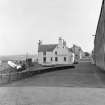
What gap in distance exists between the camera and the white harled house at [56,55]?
51.9 m

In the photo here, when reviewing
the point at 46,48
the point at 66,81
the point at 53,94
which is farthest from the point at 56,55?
the point at 53,94

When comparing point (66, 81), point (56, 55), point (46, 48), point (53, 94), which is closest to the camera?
point (53, 94)

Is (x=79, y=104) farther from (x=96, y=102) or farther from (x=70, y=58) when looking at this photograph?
(x=70, y=58)

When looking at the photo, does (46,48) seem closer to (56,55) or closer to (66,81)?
(56,55)

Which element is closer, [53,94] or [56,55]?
[53,94]

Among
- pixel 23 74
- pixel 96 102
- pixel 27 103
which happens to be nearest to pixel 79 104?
pixel 96 102

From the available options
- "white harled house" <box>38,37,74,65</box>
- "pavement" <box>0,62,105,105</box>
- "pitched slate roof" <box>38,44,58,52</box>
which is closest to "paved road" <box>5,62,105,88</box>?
"pavement" <box>0,62,105,105</box>

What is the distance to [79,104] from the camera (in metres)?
5.90

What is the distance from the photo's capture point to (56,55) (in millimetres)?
52438

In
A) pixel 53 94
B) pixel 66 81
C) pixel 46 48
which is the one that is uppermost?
pixel 46 48

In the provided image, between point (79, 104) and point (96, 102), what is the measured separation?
86cm

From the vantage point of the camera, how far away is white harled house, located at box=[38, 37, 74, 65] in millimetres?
51906

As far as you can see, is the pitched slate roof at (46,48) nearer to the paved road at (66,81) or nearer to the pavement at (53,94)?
the paved road at (66,81)

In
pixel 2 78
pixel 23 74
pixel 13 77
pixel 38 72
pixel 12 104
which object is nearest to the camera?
pixel 12 104
